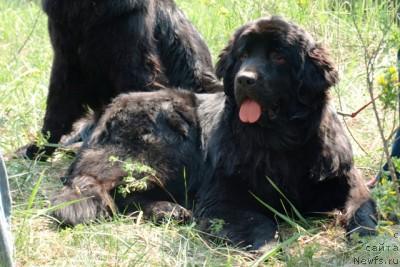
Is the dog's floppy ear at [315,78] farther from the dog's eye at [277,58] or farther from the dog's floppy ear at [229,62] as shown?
the dog's floppy ear at [229,62]

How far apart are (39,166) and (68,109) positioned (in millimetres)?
466

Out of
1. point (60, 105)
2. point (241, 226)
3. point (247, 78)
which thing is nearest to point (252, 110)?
point (247, 78)

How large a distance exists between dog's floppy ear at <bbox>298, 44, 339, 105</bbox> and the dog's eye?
14 cm

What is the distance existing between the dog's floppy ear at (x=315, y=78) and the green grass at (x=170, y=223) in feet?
1.21

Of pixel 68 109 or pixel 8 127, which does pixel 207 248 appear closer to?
pixel 68 109

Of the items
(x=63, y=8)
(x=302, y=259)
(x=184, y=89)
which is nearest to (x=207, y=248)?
(x=302, y=259)

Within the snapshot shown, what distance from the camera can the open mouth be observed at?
4508 millimetres

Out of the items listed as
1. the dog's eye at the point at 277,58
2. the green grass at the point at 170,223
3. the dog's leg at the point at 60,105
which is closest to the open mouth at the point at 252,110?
the dog's eye at the point at 277,58

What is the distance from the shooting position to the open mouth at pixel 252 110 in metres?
4.51

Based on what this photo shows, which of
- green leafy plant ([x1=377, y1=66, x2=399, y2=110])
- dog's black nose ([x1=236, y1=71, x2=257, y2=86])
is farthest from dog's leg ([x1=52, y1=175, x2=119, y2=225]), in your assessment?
green leafy plant ([x1=377, y1=66, x2=399, y2=110])

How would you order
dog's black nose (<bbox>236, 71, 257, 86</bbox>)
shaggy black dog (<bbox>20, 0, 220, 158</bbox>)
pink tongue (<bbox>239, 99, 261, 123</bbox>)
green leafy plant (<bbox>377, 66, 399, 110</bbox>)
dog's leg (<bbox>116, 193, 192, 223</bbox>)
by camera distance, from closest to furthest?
green leafy plant (<bbox>377, 66, 399, 110</bbox>), dog's black nose (<bbox>236, 71, 257, 86</bbox>), pink tongue (<bbox>239, 99, 261, 123</bbox>), dog's leg (<bbox>116, 193, 192, 223</bbox>), shaggy black dog (<bbox>20, 0, 220, 158</bbox>)

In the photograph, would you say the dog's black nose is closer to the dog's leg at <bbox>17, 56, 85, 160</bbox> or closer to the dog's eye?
the dog's eye

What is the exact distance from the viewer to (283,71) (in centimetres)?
455

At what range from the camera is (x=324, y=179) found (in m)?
4.58
